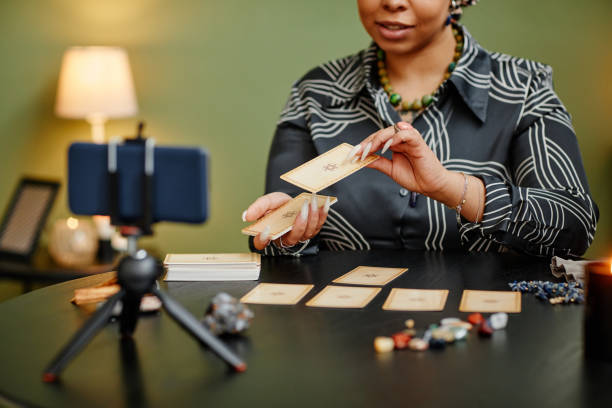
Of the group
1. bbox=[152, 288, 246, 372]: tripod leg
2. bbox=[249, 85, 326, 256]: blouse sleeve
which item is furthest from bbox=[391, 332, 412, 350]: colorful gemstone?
bbox=[249, 85, 326, 256]: blouse sleeve

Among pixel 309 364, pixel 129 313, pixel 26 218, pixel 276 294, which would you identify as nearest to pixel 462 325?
pixel 309 364

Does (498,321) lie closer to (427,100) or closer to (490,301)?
(490,301)

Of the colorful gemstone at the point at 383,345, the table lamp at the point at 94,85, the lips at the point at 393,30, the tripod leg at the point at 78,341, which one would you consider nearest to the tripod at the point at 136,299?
the tripod leg at the point at 78,341

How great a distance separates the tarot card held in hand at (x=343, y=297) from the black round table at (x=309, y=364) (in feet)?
0.07

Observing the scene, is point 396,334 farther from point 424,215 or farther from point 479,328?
point 424,215

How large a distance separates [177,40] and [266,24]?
503mm

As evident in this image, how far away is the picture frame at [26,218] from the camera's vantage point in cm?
330

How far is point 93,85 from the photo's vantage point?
3541 mm

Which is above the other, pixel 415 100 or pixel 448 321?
pixel 415 100

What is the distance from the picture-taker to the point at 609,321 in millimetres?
886

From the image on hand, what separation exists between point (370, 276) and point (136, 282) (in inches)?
23.1

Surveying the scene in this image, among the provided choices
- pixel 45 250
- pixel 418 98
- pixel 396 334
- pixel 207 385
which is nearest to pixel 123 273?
pixel 207 385

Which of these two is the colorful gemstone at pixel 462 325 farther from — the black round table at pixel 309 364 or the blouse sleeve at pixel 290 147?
the blouse sleeve at pixel 290 147

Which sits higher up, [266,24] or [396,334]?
[266,24]
